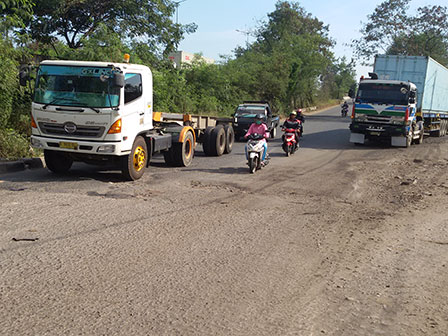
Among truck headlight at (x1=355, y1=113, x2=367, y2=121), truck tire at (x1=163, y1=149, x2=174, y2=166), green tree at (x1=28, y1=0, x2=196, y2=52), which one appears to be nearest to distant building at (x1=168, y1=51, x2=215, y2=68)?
green tree at (x1=28, y1=0, x2=196, y2=52)

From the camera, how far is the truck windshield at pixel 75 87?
9273 millimetres

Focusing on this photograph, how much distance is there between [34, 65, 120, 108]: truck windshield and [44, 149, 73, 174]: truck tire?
1165 mm

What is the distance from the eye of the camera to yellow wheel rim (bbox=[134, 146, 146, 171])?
10020 mm

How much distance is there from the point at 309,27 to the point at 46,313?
75023mm

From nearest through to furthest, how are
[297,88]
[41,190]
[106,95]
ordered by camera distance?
[41,190] < [106,95] < [297,88]

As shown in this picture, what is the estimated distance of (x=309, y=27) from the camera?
73.4 meters

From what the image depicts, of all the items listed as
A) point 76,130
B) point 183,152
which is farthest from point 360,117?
point 76,130

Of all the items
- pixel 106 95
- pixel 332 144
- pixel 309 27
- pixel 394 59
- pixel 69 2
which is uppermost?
pixel 309 27

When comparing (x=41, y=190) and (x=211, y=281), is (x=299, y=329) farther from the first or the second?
(x=41, y=190)

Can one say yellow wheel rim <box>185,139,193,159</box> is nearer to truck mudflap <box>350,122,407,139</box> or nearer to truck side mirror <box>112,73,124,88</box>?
truck side mirror <box>112,73,124,88</box>

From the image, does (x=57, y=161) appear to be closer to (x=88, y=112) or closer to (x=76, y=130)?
(x=76, y=130)

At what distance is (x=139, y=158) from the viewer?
10148 millimetres

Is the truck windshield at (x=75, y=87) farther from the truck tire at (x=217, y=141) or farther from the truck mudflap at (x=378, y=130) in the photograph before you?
the truck mudflap at (x=378, y=130)

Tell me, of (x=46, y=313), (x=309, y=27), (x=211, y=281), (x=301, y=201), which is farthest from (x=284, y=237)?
(x=309, y=27)
